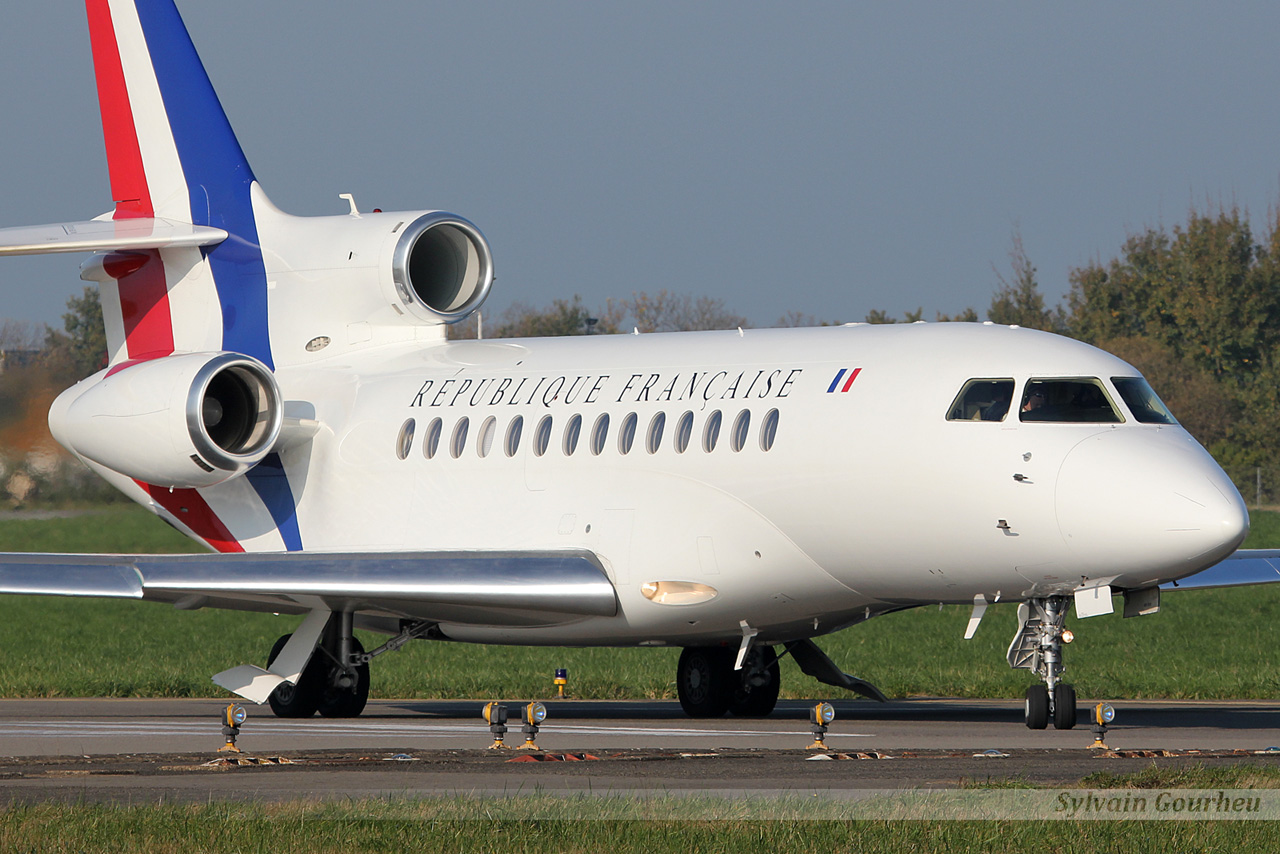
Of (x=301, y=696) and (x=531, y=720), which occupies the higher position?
(x=301, y=696)

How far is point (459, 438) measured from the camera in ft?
71.4

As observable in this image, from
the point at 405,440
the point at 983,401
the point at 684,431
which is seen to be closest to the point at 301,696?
the point at 405,440

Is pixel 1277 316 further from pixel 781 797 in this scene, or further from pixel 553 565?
pixel 781 797

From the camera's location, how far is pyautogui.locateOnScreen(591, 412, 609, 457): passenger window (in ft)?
66.6

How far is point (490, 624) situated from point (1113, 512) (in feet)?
23.5

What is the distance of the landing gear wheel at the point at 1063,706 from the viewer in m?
16.6

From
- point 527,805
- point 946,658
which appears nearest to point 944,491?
point 527,805

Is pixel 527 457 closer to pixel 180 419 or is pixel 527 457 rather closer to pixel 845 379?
pixel 180 419

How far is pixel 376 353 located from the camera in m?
23.4

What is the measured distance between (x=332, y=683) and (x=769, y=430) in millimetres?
6012

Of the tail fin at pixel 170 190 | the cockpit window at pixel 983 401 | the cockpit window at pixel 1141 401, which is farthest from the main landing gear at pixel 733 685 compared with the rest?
the tail fin at pixel 170 190

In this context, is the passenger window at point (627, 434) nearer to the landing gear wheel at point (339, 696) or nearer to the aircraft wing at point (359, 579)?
the aircraft wing at point (359, 579)

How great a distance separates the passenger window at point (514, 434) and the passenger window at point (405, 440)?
4.67ft

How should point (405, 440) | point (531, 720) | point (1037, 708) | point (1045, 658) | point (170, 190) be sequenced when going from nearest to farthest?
point (531, 720) < point (1037, 708) < point (1045, 658) < point (405, 440) < point (170, 190)
